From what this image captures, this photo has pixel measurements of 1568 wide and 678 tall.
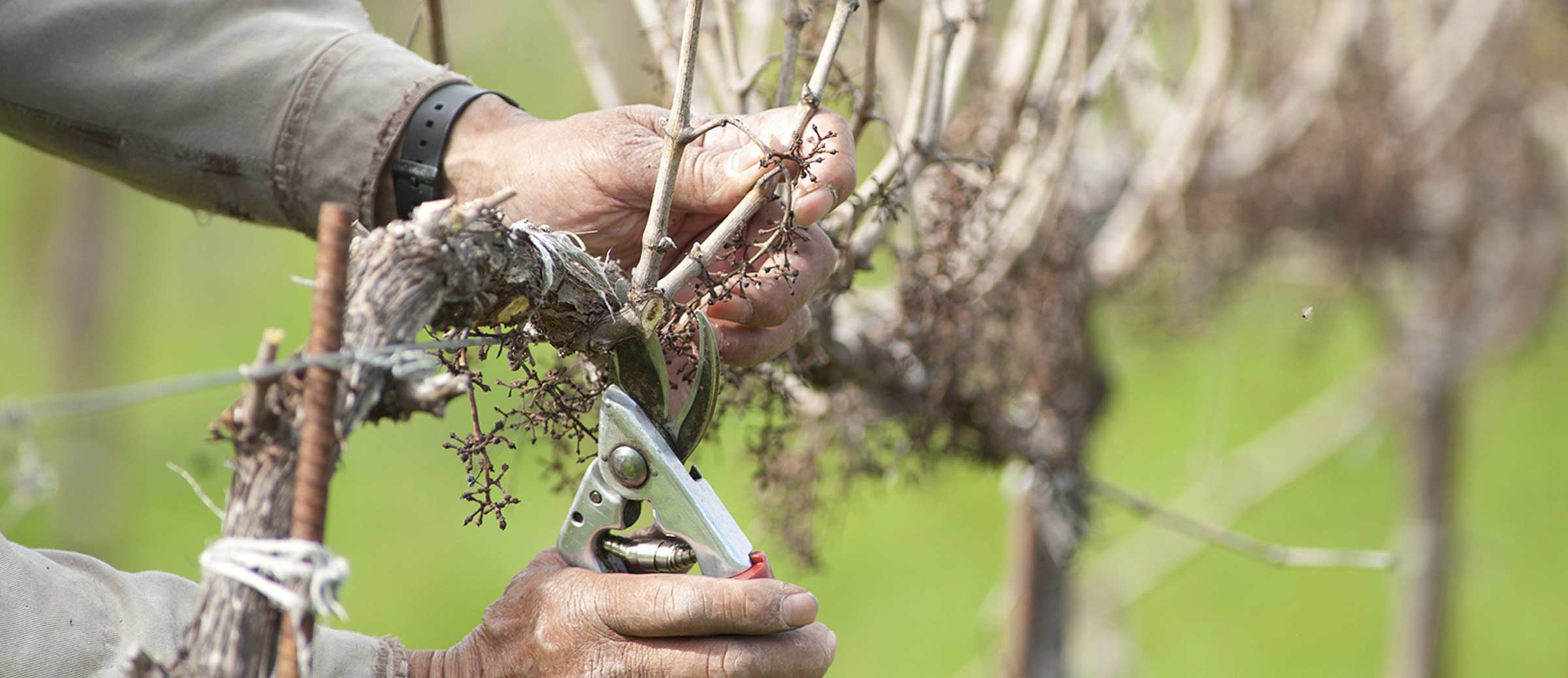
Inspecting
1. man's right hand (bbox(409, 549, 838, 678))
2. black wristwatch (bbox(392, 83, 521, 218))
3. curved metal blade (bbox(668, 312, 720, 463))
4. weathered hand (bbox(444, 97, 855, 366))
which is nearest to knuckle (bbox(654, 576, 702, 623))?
man's right hand (bbox(409, 549, 838, 678))

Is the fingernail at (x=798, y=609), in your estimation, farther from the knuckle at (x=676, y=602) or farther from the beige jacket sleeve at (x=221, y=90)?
the beige jacket sleeve at (x=221, y=90)

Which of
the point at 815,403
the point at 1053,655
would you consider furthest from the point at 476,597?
the point at 815,403

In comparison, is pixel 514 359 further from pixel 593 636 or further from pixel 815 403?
pixel 815 403

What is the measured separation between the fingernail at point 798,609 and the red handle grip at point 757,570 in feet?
0.11

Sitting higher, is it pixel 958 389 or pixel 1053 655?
pixel 958 389

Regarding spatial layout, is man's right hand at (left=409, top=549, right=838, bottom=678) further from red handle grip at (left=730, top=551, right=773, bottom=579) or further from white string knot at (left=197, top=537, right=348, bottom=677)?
white string knot at (left=197, top=537, right=348, bottom=677)

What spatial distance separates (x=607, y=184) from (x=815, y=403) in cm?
86

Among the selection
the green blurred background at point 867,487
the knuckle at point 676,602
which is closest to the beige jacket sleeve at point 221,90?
the knuckle at point 676,602

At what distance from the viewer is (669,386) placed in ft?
3.26

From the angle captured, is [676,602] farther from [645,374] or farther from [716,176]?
[716,176]

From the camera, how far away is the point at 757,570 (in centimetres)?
95

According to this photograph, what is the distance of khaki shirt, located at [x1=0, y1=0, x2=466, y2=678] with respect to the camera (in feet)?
4.17

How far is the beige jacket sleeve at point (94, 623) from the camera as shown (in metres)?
0.93

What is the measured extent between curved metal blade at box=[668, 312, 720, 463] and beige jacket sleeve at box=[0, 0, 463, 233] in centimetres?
47
